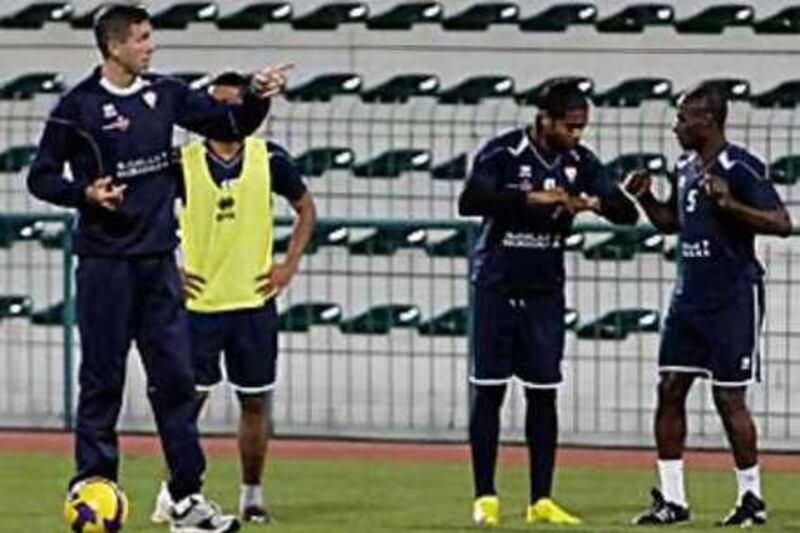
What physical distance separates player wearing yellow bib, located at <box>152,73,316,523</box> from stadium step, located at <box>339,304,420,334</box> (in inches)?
257

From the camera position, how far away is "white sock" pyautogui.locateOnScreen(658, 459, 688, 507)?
47.2ft

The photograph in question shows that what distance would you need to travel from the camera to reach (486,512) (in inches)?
560

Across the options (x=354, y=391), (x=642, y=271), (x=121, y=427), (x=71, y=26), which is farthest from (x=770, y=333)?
(x=71, y=26)

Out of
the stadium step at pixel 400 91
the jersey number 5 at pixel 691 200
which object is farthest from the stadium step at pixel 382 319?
the jersey number 5 at pixel 691 200

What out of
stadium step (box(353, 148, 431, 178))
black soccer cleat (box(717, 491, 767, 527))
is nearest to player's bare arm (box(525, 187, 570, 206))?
black soccer cleat (box(717, 491, 767, 527))

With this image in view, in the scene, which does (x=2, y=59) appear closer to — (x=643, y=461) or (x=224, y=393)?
(x=224, y=393)

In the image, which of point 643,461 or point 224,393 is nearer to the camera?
point 643,461

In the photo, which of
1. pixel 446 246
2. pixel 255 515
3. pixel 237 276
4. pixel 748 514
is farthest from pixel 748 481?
pixel 446 246

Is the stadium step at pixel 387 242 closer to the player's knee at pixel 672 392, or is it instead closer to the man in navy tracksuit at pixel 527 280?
the man in navy tracksuit at pixel 527 280

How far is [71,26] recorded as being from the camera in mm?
24969

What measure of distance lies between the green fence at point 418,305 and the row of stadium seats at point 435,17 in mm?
952

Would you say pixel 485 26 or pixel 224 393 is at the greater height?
pixel 485 26

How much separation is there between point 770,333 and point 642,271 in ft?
3.30

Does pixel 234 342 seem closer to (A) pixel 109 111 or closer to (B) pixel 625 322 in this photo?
(A) pixel 109 111
